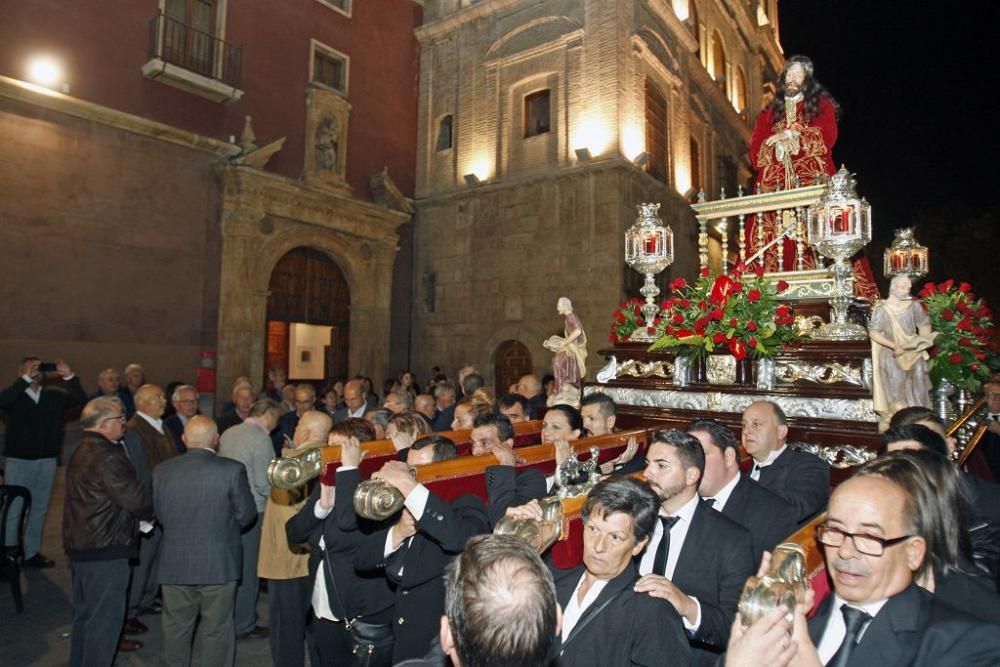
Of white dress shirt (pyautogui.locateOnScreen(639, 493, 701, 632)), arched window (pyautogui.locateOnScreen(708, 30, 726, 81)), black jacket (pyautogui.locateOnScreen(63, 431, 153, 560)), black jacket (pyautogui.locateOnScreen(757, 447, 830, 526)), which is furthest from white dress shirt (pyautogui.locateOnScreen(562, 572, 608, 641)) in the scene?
arched window (pyautogui.locateOnScreen(708, 30, 726, 81))

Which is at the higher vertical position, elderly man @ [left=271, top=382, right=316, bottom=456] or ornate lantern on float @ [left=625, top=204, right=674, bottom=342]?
ornate lantern on float @ [left=625, top=204, right=674, bottom=342]

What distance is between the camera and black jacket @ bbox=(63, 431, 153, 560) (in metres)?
4.24

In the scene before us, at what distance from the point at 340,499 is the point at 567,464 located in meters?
1.15

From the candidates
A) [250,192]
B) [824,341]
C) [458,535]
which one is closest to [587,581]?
[458,535]

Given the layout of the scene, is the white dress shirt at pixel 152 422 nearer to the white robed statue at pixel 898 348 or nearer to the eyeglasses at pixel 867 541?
the eyeglasses at pixel 867 541

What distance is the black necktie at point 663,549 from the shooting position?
107 inches

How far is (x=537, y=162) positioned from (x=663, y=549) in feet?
45.5

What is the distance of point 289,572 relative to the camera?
4332 millimetres

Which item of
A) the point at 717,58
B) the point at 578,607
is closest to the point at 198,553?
the point at 578,607

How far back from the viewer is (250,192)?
13.2 meters

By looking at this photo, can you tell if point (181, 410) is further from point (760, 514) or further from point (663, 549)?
point (760, 514)

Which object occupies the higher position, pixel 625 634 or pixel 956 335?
pixel 956 335

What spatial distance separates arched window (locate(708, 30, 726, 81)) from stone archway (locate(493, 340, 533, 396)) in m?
12.1

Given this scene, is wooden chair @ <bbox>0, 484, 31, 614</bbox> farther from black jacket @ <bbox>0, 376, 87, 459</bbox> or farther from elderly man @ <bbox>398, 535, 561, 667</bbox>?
elderly man @ <bbox>398, 535, 561, 667</bbox>
